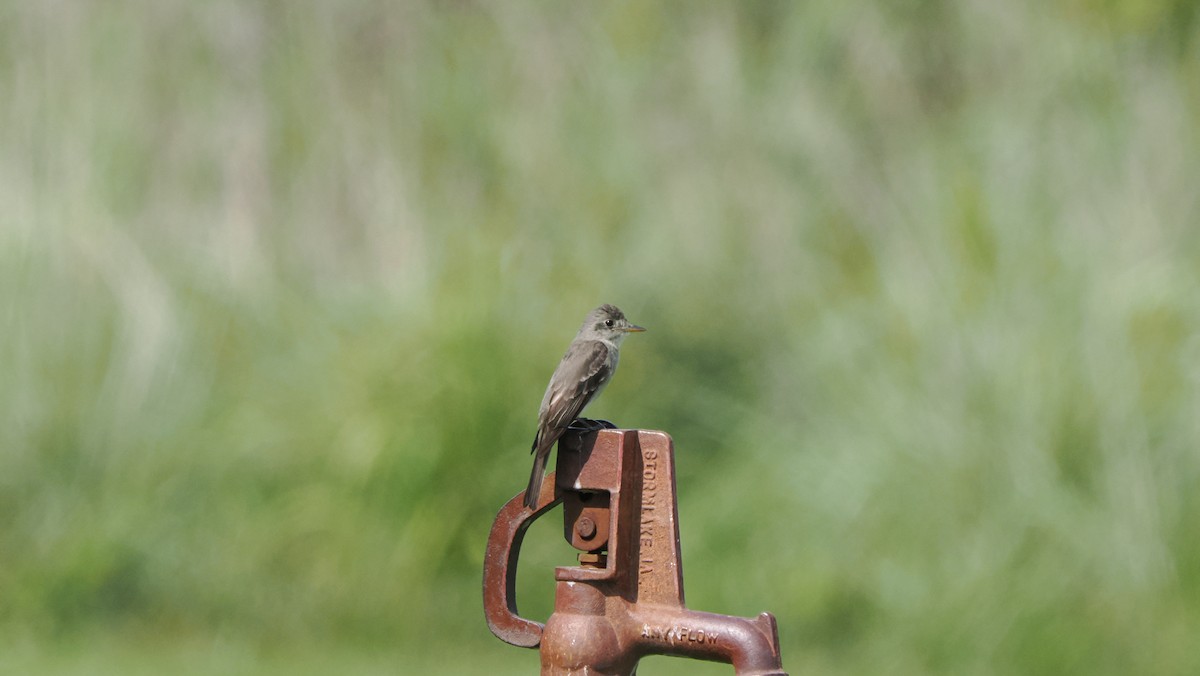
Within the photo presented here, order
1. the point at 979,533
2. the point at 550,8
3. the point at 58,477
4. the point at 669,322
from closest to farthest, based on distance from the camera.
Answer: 1. the point at 979,533
2. the point at 58,477
3. the point at 669,322
4. the point at 550,8

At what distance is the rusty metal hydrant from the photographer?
2.89 meters

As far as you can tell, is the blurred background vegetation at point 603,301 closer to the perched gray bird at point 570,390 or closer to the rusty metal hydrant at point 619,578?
the perched gray bird at point 570,390

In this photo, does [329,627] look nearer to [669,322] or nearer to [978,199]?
[669,322]

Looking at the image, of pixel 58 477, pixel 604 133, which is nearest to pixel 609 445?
pixel 58 477

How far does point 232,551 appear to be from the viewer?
24.7 ft

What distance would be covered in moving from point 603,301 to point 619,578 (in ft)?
17.3

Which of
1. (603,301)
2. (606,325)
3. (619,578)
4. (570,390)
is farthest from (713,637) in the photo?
(603,301)

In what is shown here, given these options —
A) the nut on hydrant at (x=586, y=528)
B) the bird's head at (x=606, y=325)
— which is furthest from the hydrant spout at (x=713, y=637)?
the bird's head at (x=606, y=325)

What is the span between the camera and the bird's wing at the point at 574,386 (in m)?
4.35

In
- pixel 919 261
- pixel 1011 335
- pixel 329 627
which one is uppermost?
pixel 919 261

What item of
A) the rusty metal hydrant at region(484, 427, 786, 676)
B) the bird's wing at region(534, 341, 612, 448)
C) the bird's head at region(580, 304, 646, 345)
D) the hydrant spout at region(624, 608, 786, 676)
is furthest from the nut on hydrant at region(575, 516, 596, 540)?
the bird's head at region(580, 304, 646, 345)

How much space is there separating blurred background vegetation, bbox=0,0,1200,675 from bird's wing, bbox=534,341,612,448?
2.40 metres

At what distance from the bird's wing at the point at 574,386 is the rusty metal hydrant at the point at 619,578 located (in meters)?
1.07

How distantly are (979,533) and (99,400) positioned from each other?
399 centimetres
